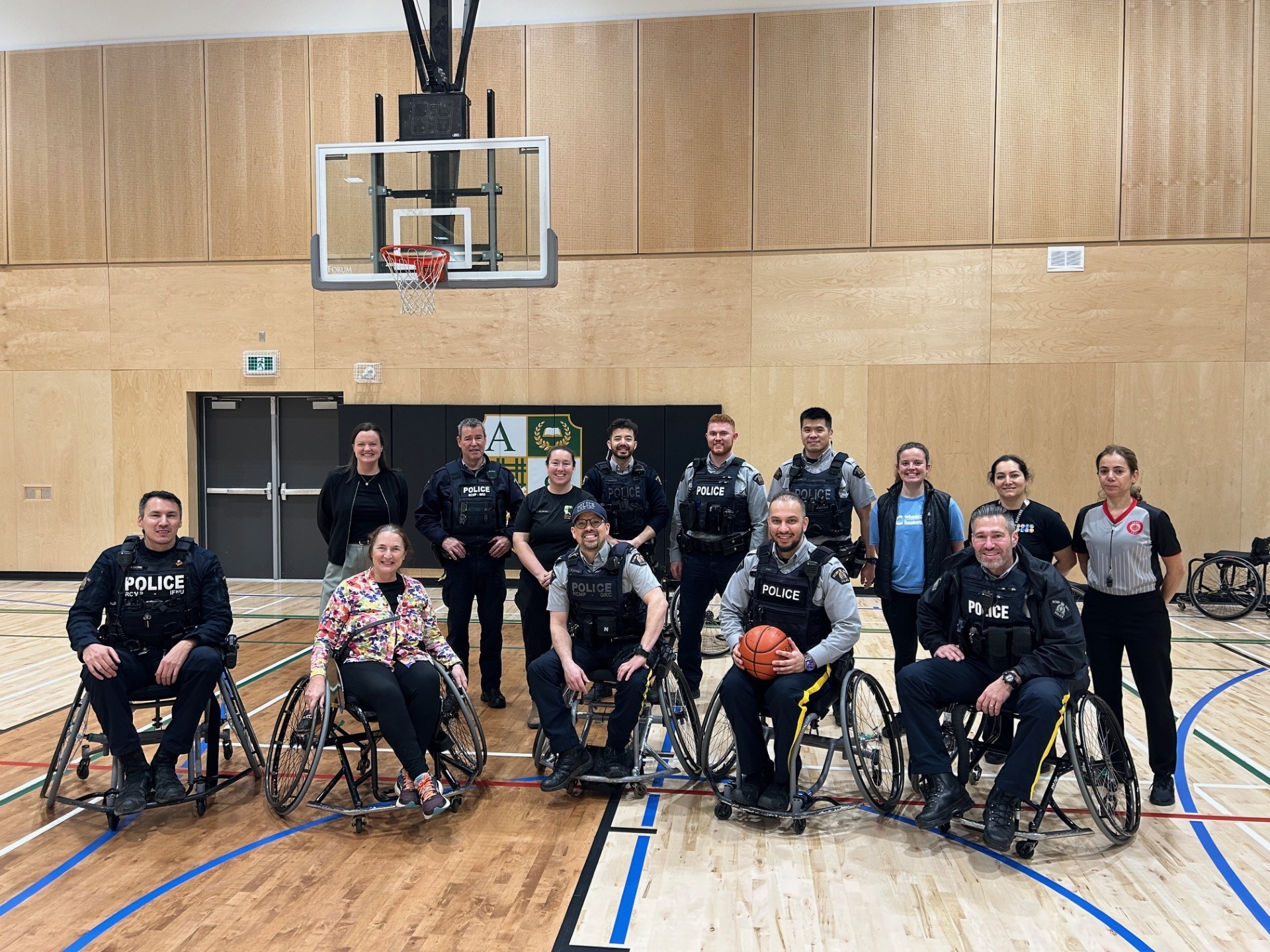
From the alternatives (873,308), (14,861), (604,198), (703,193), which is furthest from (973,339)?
(14,861)

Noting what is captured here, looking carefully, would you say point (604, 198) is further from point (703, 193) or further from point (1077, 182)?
point (1077, 182)

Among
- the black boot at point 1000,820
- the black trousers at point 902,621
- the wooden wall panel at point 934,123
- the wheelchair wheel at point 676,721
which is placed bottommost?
the black boot at point 1000,820

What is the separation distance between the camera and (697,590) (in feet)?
16.4

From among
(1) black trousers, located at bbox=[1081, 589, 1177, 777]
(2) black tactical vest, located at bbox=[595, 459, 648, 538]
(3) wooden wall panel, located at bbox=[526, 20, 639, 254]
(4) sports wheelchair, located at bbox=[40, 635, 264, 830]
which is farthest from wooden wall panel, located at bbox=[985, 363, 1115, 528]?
(4) sports wheelchair, located at bbox=[40, 635, 264, 830]

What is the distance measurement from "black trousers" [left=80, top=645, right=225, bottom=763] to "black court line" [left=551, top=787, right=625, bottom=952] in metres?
1.72

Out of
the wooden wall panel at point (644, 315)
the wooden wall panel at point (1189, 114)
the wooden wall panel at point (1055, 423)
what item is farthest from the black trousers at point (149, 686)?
the wooden wall panel at point (1189, 114)

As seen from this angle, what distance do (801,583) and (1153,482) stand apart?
21.0ft

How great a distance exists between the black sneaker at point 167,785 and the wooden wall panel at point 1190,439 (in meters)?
8.19

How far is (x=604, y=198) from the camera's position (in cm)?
912

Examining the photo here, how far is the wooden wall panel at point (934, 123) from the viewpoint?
28.4 ft

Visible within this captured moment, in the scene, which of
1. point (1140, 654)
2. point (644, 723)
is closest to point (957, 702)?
point (1140, 654)

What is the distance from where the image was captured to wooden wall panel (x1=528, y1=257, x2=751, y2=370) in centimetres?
903

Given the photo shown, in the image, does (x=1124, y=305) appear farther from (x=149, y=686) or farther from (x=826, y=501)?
(x=149, y=686)

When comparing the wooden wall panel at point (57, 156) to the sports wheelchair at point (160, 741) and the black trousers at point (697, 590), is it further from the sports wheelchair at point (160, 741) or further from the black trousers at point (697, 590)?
the black trousers at point (697, 590)
